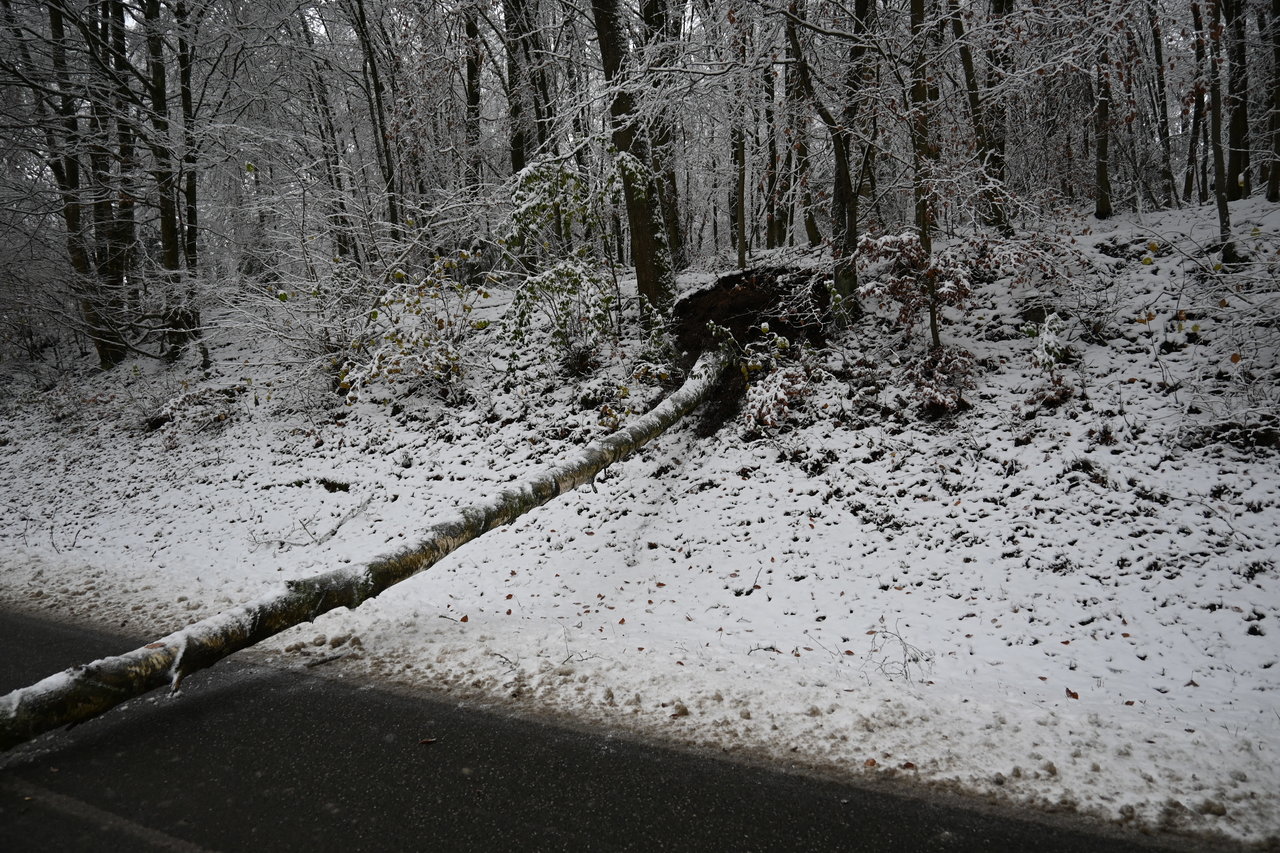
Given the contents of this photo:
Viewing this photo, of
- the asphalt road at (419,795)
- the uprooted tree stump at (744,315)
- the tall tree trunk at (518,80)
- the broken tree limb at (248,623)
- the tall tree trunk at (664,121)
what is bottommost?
the asphalt road at (419,795)

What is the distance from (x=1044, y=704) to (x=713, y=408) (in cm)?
510

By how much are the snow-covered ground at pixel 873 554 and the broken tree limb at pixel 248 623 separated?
16.3 inches

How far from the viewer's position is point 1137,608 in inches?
160

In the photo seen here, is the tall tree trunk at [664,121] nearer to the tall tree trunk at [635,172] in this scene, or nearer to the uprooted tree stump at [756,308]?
the tall tree trunk at [635,172]

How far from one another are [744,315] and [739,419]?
2.05m

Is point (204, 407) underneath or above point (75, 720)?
above

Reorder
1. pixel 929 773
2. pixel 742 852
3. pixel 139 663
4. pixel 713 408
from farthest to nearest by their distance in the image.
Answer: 1. pixel 713 408
2. pixel 139 663
3. pixel 929 773
4. pixel 742 852

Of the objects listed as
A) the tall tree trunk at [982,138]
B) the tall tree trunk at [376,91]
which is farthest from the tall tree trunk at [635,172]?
the tall tree trunk at [376,91]

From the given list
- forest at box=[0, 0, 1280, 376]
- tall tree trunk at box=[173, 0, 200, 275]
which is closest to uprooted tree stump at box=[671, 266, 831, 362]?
forest at box=[0, 0, 1280, 376]

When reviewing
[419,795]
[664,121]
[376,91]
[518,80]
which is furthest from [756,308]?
[376,91]

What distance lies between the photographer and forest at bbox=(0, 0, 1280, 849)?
3711 millimetres

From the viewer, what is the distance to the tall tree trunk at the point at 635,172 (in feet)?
28.4

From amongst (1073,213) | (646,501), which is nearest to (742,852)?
(646,501)

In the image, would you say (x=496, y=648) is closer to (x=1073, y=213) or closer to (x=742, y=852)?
(x=742, y=852)
